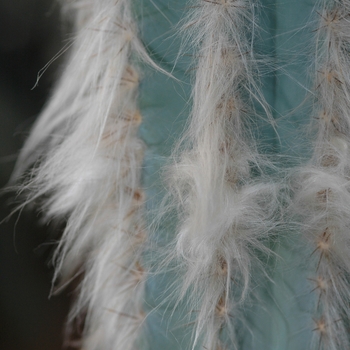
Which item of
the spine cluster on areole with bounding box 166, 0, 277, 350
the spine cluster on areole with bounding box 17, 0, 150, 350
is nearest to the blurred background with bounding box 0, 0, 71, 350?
the spine cluster on areole with bounding box 17, 0, 150, 350

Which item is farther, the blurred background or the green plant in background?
the blurred background

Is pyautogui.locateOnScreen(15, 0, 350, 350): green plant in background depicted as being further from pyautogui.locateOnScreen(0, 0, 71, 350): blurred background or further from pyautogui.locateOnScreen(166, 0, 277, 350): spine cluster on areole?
pyautogui.locateOnScreen(0, 0, 71, 350): blurred background

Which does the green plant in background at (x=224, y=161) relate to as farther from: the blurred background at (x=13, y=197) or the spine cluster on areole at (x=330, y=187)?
the blurred background at (x=13, y=197)

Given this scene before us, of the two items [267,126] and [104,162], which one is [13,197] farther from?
[267,126]

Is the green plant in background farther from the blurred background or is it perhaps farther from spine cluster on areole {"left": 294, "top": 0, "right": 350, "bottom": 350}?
the blurred background

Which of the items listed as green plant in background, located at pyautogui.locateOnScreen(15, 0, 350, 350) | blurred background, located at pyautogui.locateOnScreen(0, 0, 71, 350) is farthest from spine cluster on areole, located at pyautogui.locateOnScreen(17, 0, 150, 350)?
blurred background, located at pyautogui.locateOnScreen(0, 0, 71, 350)

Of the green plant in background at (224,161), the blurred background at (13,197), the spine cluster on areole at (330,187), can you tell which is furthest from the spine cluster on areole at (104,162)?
the blurred background at (13,197)
